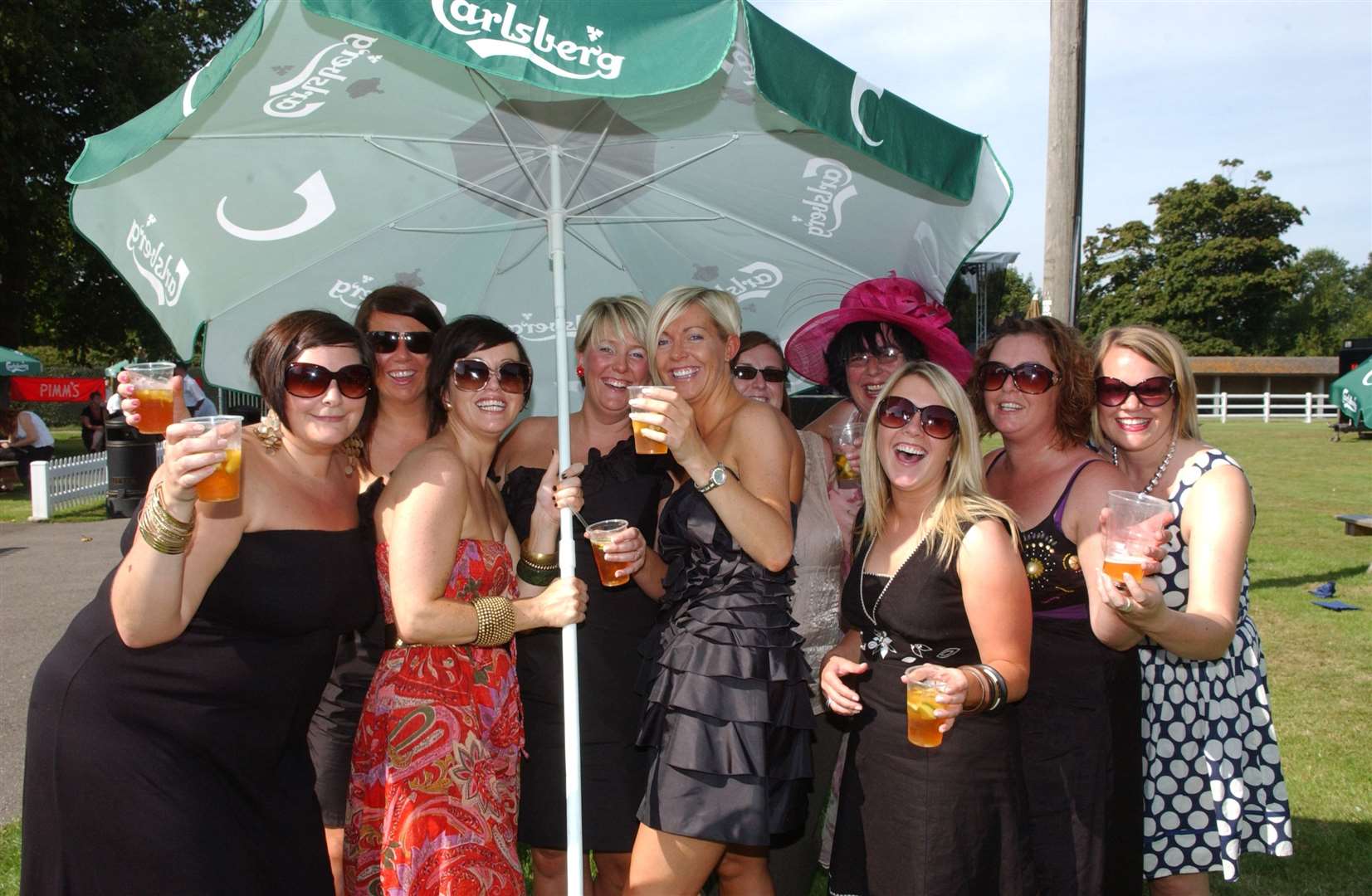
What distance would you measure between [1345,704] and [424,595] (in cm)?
667

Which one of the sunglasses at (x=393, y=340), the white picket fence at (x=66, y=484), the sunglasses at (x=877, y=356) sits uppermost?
the sunglasses at (x=393, y=340)

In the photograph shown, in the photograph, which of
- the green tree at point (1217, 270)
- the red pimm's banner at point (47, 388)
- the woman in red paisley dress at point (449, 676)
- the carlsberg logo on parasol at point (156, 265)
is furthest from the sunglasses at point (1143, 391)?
the green tree at point (1217, 270)

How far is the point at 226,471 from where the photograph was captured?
6.91 ft

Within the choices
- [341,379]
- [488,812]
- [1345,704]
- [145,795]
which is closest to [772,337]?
[341,379]

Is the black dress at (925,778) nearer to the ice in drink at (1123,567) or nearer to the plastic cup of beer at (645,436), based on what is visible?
the ice in drink at (1123,567)

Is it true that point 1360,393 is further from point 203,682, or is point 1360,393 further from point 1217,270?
point 1217,270

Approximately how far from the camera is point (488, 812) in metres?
2.62

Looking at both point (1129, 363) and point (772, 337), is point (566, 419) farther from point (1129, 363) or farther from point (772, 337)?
point (1129, 363)

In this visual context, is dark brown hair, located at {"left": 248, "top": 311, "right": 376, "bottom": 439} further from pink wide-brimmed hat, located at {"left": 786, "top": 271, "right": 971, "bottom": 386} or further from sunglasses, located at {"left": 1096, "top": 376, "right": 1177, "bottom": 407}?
sunglasses, located at {"left": 1096, "top": 376, "right": 1177, "bottom": 407}

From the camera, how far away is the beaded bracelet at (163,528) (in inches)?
81.4

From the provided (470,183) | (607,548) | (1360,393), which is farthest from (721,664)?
(1360,393)

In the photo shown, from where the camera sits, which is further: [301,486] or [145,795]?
[301,486]

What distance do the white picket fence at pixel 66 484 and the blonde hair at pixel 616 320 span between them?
1367cm

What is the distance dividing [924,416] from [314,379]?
173 cm
